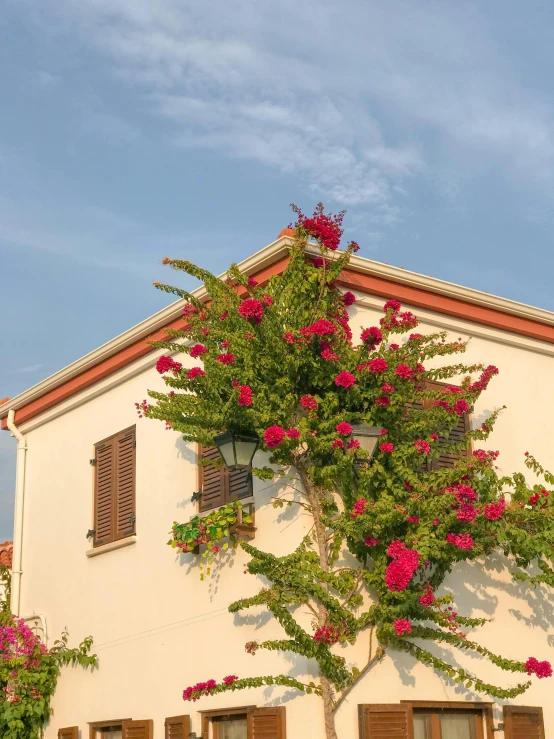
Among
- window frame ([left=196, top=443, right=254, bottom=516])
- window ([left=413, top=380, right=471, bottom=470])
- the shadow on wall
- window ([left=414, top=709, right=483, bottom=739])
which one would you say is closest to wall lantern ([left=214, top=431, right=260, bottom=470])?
window frame ([left=196, top=443, right=254, bottom=516])

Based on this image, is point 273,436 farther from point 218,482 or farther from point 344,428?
point 218,482

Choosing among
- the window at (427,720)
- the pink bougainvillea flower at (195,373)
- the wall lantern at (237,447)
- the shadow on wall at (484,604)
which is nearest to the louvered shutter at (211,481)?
the wall lantern at (237,447)

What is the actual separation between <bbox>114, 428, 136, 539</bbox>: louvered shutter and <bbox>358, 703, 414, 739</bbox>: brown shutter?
416cm

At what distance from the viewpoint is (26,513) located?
15.6 metres

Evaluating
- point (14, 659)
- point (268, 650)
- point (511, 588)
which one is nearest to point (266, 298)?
point (268, 650)

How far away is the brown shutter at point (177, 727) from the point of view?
1128 centimetres

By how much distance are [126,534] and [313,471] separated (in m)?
3.60

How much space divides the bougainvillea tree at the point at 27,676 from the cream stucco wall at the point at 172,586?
0.63ft

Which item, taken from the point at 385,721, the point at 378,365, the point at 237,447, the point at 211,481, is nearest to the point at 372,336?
the point at 378,365

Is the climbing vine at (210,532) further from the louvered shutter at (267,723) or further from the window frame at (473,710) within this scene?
the window frame at (473,710)

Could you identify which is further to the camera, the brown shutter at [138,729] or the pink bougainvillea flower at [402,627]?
the brown shutter at [138,729]

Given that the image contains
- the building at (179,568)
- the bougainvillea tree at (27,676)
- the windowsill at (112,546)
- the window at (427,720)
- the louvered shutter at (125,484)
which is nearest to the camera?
the window at (427,720)

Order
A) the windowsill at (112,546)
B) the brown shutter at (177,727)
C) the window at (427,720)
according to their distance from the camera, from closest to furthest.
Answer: the window at (427,720)
the brown shutter at (177,727)
the windowsill at (112,546)

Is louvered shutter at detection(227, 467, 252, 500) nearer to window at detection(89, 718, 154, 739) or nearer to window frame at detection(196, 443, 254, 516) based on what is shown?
window frame at detection(196, 443, 254, 516)
